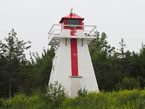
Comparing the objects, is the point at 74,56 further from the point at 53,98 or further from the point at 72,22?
the point at 53,98

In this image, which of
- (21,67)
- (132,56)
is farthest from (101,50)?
(21,67)

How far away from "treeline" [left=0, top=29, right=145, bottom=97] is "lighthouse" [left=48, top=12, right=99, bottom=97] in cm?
642

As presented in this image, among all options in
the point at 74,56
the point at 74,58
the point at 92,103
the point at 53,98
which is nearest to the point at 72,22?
the point at 74,56

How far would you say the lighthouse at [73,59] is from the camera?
20.0 m

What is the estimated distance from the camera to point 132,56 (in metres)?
33.2

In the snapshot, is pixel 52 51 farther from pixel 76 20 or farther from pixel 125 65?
pixel 76 20

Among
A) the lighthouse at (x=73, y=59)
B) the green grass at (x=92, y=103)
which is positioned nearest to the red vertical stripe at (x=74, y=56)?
the lighthouse at (x=73, y=59)

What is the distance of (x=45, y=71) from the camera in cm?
3128

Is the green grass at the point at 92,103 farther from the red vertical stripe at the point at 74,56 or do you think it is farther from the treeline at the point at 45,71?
the treeline at the point at 45,71

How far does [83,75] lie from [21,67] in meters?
11.6

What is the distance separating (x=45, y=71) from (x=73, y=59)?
37.4ft

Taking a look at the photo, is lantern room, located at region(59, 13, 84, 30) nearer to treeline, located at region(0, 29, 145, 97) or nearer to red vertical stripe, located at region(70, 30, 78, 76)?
red vertical stripe, located at region(70, 30, 78, 76)

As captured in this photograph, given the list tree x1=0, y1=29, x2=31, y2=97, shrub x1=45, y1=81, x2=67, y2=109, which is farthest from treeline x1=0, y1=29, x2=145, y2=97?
shrub x1=45, y1=81, x2=67, y2=109

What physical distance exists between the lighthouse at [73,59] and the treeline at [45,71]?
6.42 m
